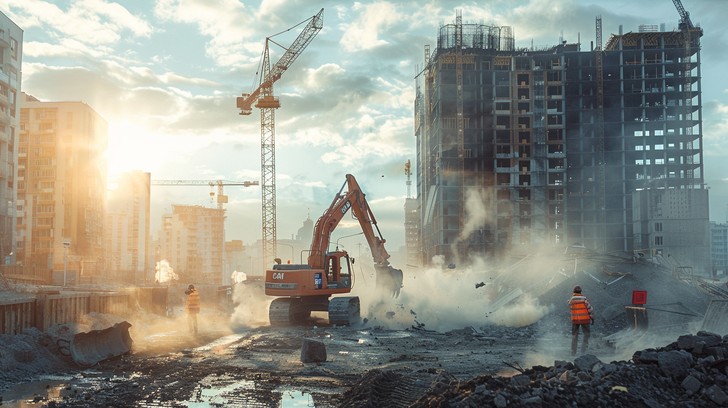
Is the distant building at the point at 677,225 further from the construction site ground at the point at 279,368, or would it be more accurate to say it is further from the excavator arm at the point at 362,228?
the construction site ground at the point at 279,368

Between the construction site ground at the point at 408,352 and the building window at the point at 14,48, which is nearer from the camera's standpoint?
the construction site ground at the point at 408,352

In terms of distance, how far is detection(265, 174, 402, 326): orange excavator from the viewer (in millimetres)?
29906

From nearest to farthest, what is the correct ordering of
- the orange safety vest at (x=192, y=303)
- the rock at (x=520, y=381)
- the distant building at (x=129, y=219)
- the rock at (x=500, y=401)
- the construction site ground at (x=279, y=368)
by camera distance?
the rock at (x=500, y=401) < the rock at (x=520, y=381) < the construction site ground at (x=279, y=368) < the orange safety vest at (x=192, y=303) < the distant building at (x=129, y=219)

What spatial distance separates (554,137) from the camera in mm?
Answer: 102750

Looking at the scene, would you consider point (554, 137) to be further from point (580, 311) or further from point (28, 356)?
point (28, 356)

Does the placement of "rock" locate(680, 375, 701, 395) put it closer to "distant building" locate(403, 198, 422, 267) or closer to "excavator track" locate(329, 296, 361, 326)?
"excavator track" locate(329, 296, 361, 326)

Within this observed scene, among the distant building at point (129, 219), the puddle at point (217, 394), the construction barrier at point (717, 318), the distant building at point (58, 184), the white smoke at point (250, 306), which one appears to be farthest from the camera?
the distant building at point (129, 219)

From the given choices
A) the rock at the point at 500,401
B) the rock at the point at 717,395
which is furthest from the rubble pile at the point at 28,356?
the rock at the point at 717,395

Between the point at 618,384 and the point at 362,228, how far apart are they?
22.1 metres

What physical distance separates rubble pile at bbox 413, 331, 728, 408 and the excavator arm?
18060 mm

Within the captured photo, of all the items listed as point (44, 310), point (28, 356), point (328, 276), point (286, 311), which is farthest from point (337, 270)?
point (28, 356)

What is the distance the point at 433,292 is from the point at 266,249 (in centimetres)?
5875

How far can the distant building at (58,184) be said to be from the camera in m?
82.9

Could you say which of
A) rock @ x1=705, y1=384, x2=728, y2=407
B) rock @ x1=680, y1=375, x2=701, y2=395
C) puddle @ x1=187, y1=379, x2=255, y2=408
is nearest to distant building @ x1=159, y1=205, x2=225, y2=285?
puddle @ x1=187, y1=379, x2=255, y2=408
